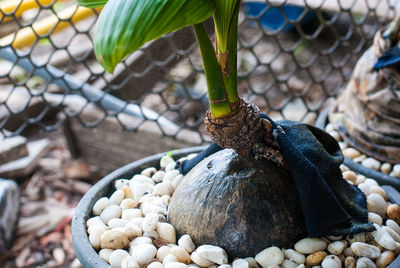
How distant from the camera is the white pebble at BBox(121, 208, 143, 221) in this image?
738 mm

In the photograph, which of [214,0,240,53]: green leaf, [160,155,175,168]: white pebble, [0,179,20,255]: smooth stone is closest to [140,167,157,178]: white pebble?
[160,155,175,168]: white pebble

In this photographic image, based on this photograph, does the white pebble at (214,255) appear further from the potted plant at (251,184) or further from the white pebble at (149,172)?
the white pebble at (149,172)

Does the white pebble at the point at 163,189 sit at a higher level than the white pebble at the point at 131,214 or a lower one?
higher

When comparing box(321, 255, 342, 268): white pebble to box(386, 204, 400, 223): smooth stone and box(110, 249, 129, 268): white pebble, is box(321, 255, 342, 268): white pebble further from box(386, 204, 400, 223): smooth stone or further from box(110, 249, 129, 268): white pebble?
box(110, 249, 129, 268): white pebble

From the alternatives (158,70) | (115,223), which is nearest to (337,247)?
(115,223)

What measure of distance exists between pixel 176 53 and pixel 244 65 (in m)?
0.63

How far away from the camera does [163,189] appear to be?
78cm

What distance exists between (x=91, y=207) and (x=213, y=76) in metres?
0.33

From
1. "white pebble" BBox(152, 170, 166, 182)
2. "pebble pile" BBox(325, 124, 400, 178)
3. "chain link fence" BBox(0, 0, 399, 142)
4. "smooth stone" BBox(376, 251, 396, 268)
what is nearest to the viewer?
"smooth stone" BBox(376, 251, 396, 268)

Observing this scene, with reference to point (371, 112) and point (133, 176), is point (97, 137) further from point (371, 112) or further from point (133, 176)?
point (371, 112)

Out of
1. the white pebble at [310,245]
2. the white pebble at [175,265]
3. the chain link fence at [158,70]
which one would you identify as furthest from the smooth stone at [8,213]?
the white pebble at [310,245]

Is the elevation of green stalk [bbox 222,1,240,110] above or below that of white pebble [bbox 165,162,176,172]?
above

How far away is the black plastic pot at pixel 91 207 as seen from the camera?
64cm

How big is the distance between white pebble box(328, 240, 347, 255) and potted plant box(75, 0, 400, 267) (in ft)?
0.04
